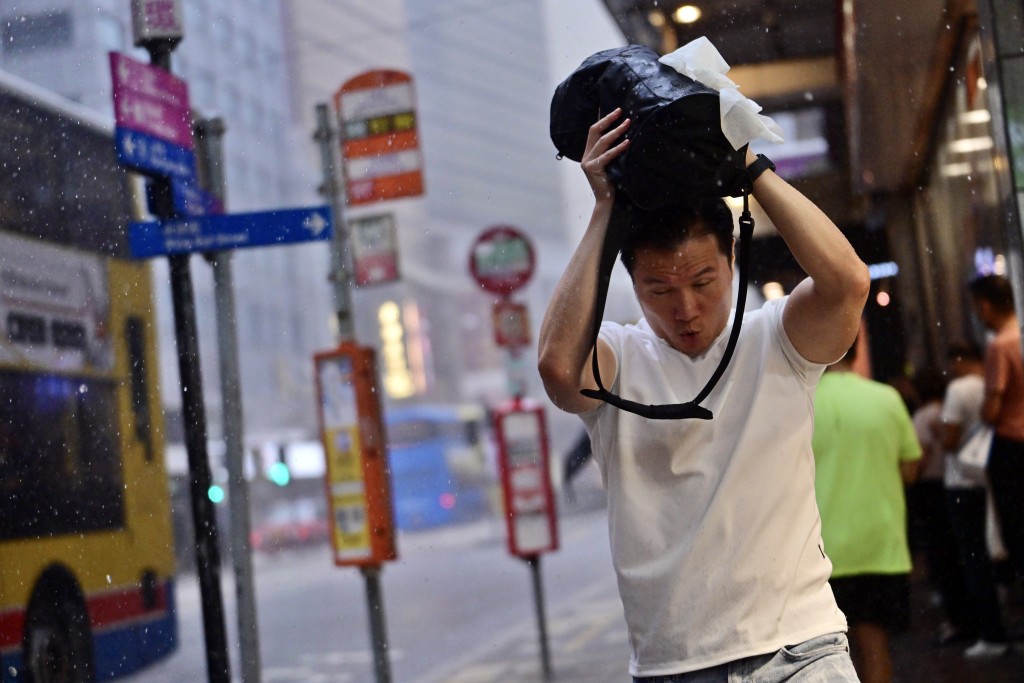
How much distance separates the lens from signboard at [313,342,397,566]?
19.3ft

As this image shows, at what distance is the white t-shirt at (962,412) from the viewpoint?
175 inches

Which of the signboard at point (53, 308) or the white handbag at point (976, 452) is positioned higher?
the signboard at point (53, 308)

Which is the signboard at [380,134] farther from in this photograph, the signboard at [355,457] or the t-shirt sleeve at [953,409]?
the t-shirt sleeve at [953,409]

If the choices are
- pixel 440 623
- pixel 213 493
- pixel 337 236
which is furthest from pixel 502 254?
pixel 440 623

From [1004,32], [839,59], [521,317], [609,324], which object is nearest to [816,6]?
[839,59]

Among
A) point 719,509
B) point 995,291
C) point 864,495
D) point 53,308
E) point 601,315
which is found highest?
point 53,308

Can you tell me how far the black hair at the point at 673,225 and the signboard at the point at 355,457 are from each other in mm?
3858

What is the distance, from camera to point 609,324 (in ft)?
7.41

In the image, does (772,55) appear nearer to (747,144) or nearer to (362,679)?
(747,144)

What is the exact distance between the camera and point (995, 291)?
4.12 meters

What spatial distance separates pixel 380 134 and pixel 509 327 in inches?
98.8

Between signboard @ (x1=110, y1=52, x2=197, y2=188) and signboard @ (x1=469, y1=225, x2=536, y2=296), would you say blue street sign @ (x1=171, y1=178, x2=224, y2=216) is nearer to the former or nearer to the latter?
signboard @ (x1=110, y1=52, x2=197, y2=188)

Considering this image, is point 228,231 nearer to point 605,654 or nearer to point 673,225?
point 673,225

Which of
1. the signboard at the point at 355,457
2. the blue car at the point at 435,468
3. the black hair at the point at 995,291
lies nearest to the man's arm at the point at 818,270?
the black hair at the point at 995,291
